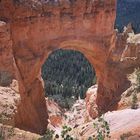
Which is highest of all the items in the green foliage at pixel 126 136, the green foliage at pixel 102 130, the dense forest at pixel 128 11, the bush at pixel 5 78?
the green foliage at pixel 102 130

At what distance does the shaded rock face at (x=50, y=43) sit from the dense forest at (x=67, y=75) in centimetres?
1711

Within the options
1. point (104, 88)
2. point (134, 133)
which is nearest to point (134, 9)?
point (104, 88)

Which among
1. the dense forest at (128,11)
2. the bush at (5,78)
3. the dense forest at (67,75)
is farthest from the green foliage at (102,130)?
the dense forest at (128,11)

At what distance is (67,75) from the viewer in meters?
58.8

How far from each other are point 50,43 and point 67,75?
97.6 ft

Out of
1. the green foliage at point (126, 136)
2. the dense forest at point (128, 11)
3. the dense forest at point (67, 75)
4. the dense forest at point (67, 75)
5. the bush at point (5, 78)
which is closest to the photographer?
the green foliage at point (126, 136)

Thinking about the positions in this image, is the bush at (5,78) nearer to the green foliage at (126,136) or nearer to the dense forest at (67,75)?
the green foliage at (126,136)

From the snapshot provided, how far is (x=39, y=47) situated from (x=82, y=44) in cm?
369

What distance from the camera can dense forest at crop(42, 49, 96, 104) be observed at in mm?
51000

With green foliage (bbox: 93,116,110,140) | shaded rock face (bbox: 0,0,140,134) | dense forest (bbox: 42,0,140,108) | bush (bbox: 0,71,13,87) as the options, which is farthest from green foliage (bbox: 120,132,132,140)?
dense forest (bbox: 42,0,140,108)

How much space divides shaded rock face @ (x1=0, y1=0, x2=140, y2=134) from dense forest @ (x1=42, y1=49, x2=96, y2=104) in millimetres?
17109

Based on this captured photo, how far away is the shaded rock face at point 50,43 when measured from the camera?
26.8 metres

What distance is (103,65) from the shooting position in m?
32.7

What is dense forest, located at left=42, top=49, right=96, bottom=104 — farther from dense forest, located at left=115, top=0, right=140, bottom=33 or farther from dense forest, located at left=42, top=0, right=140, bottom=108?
dense forest, located at left=115, top=0, right=140, bottom=33
